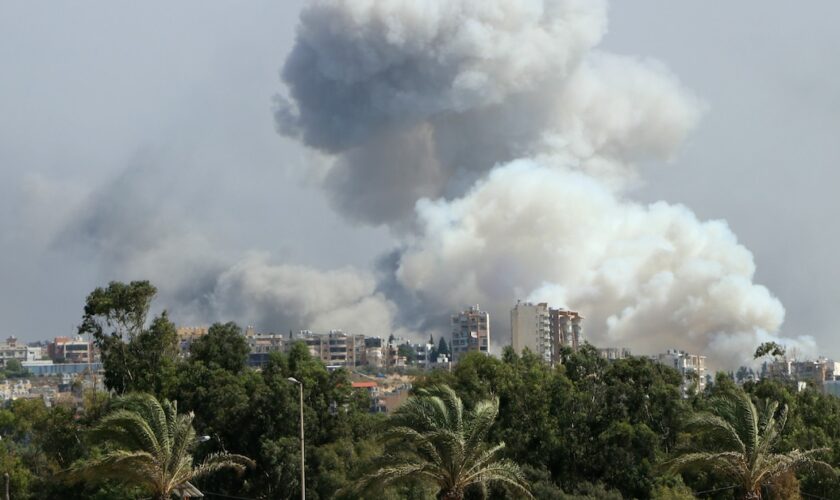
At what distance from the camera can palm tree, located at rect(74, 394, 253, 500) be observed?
1194 inches

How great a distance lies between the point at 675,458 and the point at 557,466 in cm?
1084

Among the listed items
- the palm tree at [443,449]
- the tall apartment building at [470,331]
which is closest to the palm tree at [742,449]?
the palm tree at [443,449]

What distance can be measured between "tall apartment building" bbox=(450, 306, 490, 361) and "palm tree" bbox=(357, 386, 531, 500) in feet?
412

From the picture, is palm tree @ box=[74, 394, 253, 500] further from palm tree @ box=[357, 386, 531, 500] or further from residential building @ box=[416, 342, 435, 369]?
residential building @ box=[416, 342, 435, 369]

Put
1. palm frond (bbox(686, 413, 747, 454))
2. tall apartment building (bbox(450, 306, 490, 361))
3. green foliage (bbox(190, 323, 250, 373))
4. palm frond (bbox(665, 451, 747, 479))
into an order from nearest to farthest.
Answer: palm frond (bbox(665, 451, 747, 479))
palm frond (bbox(686, 413, 747, 454))
green foliage (bbox(190, 323, 250, 373))
tall apartment building (bbox(450, 306, 490, 361))

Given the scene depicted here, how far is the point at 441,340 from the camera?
181500mm

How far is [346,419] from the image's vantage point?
151ft

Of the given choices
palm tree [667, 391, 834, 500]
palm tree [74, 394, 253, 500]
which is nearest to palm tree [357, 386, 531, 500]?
palm tree [667, 391, 834, 500]

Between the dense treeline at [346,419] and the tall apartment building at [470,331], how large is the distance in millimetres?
105092

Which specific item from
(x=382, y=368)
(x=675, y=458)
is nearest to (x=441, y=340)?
(x=382, y=368)

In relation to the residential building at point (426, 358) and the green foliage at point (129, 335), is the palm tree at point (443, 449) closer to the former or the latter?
the green foliage at point (129, 335)

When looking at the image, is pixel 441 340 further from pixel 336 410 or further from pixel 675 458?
pixel 675 458

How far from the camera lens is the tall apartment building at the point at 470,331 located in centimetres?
15712

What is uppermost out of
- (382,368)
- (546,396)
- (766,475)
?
(382,368)
